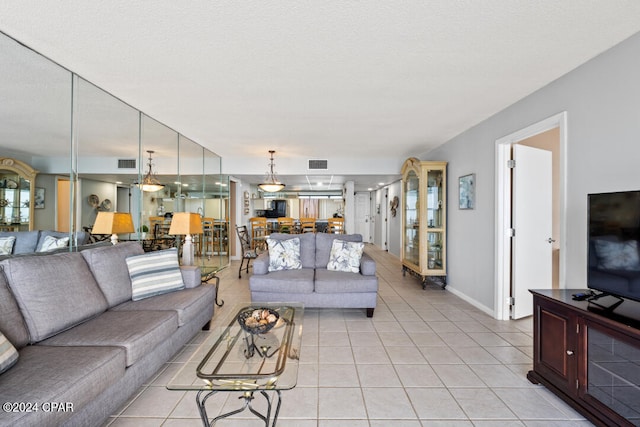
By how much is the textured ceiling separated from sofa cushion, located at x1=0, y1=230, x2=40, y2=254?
1.43 metres

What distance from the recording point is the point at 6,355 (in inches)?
54.0

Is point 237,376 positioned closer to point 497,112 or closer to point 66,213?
point 66,213

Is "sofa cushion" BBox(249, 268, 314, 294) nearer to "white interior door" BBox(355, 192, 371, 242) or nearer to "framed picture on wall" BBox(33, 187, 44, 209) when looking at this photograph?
"framed picture on wall" BBox(33, 187, 44, 209)

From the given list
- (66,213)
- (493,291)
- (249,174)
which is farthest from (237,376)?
(249,174)

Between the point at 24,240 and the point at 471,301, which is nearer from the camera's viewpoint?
the point at 24,240

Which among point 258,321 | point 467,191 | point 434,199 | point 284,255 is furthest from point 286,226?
point 258,321

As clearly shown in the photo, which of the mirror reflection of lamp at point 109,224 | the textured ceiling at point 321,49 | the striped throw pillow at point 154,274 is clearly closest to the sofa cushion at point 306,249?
the striped throw pillow at point 154,274

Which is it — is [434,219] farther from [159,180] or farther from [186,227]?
[159,180]

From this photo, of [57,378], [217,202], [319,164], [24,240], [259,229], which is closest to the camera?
[57,378]

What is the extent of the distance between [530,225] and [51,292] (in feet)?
14.6

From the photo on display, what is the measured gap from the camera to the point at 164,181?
4398 millimetres

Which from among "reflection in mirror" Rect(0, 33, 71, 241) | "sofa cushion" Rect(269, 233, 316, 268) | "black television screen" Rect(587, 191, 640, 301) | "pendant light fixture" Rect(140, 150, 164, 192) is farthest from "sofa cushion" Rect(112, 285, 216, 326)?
"black television screen" Rect(587, 191, 640, 301)

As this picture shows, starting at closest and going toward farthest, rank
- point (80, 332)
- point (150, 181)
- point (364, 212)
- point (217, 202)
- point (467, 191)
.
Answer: point (80, 332) → point (467, 191) → point (150, 181) → point (217, 202) → point (364, 212)

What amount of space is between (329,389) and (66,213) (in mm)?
2822
